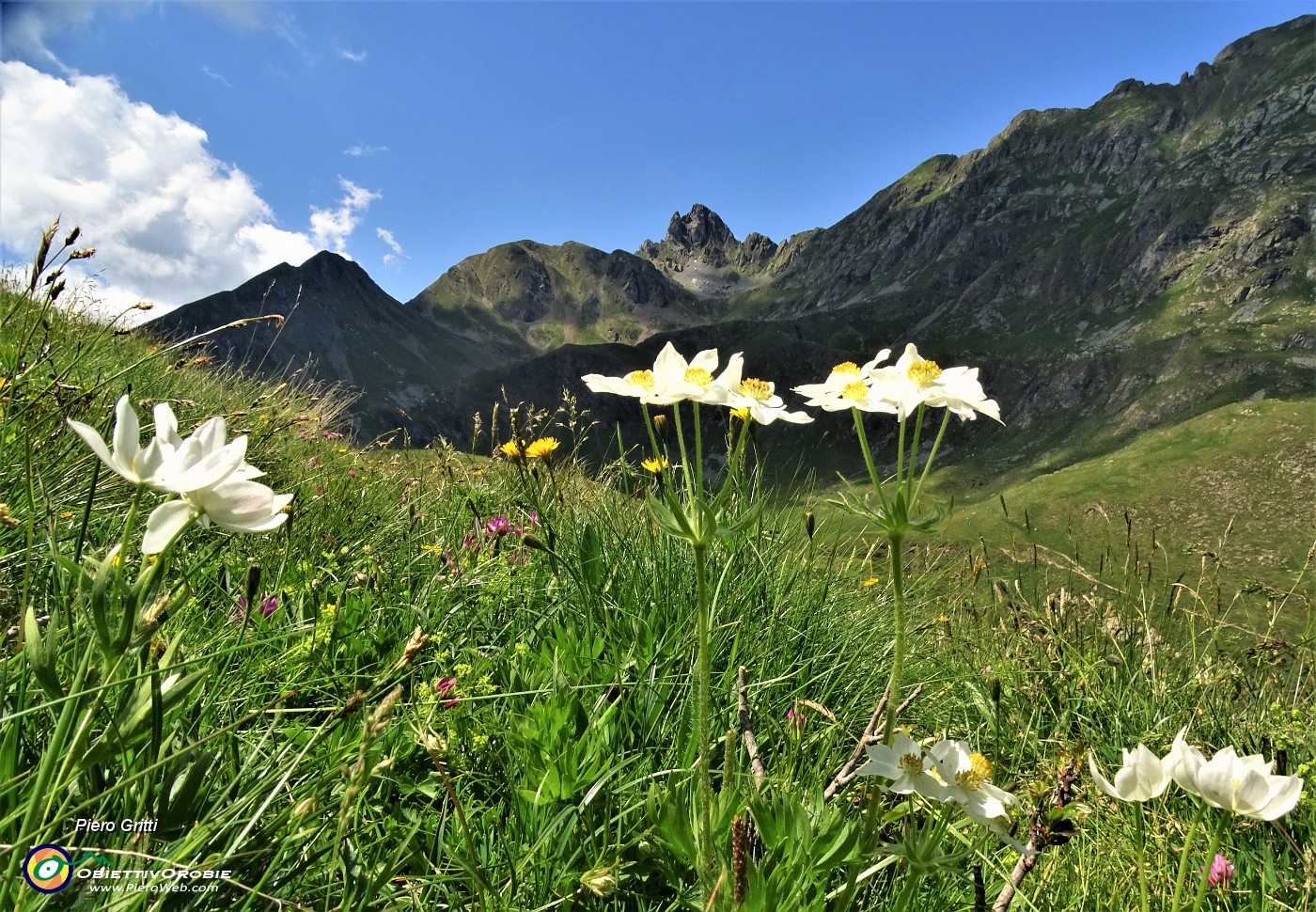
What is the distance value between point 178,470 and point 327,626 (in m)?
1.34

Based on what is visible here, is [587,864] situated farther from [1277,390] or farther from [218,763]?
[1277,390]

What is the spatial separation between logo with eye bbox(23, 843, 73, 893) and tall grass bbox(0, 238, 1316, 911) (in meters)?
0.04

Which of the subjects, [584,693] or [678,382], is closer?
[678,382]

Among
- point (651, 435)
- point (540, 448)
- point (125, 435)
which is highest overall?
point (125, 435)

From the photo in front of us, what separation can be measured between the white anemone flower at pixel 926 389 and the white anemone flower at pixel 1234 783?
0.80 metres

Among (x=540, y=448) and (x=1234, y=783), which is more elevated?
(x=540, y=448)

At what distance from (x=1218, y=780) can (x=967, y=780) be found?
Answer: 486 mm

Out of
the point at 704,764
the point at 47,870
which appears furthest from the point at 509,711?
the point at 47,870

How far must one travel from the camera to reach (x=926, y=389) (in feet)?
5.17

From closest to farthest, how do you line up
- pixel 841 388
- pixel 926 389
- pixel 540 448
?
pixel 926 389 → pixel 841 388 → pixel 540 448

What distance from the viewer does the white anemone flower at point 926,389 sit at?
1547 mm

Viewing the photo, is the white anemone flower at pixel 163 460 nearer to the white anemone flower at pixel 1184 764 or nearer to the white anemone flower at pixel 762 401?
the white anemone flower at pixel 762 401

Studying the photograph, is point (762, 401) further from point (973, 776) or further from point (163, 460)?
point (163, 460)

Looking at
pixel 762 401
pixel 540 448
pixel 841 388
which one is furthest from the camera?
pixel 540 448
